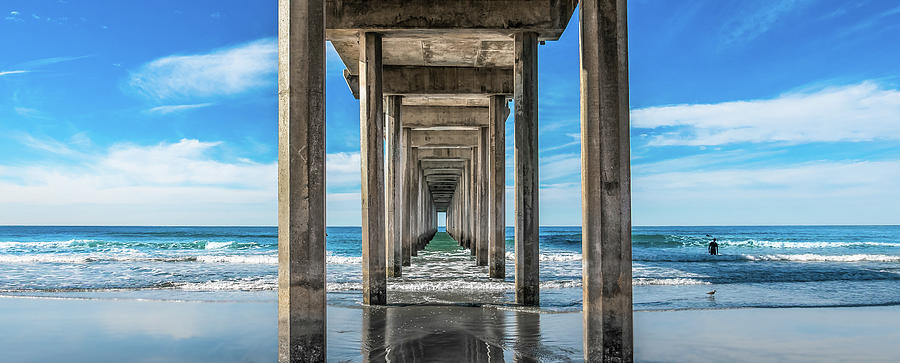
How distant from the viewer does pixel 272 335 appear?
6883 mm

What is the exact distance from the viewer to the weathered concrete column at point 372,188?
883 cm

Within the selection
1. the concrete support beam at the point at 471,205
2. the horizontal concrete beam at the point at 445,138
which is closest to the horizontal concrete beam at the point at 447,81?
the concrete support beam at the point at 471,205

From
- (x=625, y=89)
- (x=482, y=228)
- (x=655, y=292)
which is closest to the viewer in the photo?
(x=625, y=89)

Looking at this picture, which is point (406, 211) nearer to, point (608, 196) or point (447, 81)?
point (447, 81)

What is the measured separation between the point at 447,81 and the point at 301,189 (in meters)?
10.3

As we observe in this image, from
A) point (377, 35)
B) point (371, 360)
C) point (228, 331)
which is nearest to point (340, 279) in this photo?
point (377, 35)

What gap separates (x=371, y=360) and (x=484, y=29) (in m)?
6.26

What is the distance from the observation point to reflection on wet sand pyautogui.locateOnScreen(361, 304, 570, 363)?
5.66 m

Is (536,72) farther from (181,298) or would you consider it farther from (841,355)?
(181,298)

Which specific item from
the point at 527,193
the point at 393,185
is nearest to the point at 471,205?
the point at 393,185

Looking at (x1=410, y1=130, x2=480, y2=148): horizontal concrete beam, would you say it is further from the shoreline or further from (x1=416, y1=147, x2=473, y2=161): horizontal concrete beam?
the shoreline

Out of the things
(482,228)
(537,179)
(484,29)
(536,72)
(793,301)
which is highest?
(484,29)

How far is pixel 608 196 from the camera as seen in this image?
4.59m

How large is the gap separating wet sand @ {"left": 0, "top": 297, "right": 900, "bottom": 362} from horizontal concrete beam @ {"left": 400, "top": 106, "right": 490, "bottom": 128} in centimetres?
1065
